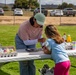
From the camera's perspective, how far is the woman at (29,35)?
447cm

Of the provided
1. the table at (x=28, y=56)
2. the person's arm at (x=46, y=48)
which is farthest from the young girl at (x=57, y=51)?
the table at (x=28, y=56)

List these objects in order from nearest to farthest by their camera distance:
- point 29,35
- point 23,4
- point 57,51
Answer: point 57,51 → point 29,35 → point 23,4

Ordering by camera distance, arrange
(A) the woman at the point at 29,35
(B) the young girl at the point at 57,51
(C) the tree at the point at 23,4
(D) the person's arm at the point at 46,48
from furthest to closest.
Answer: (C) the tree at the point at 23,4 < (A) the woman at the point at 29,35 < (D) the person's arm at the point at 46,48 < (B) the young girl at the point at 57,51

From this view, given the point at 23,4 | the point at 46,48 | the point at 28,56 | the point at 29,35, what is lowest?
the point at 23,4

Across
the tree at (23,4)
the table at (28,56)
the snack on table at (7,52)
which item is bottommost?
the tree at (23,4)

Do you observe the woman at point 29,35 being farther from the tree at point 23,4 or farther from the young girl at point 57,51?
the tree at point 23,4

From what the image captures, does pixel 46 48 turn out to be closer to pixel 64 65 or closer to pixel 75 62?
pixel 64 65

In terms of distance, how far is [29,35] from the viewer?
15.3 ft

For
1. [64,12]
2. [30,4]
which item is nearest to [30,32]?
[64,12]

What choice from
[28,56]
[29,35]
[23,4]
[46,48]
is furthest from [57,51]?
[23,4]

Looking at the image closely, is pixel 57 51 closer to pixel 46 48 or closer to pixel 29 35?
pixel 46 48

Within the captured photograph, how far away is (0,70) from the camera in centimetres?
634

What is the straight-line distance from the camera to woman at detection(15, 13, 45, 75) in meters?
4.47

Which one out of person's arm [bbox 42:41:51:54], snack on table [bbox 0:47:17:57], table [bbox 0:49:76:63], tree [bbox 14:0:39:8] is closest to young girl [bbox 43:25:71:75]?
person's arm [bbox 42:41:51:54]
